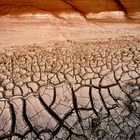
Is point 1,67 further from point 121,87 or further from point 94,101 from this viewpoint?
point 121,87

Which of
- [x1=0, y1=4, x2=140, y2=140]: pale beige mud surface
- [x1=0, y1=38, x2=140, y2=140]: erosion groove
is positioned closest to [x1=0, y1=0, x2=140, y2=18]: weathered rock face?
[x1=0, y1=4, x2=140, y2=140]: pale beige mud surface

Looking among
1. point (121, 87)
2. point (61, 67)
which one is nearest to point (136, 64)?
point (121, 87)

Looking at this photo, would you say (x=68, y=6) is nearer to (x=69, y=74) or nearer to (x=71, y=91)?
(x=69, y=74)

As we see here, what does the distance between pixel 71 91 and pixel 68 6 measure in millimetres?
703

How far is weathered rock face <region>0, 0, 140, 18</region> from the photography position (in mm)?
2199

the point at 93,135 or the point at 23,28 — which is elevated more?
the point at 23,28

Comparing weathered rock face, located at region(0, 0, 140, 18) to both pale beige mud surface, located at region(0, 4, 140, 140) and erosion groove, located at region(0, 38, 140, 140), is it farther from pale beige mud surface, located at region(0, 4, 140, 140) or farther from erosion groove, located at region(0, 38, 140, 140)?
erosion groove, located at region(0, 38, 140, 140)

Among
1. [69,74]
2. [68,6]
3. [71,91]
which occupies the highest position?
[68,6]

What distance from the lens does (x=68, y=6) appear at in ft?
7.30

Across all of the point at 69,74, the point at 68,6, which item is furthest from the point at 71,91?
the point at 68,6

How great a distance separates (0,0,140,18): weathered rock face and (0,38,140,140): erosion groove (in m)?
0.25

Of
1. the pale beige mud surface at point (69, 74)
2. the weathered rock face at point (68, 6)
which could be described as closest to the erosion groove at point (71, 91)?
the pale beige mud surface at point (69, 74)

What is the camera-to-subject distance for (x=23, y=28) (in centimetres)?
221

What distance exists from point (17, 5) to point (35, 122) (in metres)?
0.94
